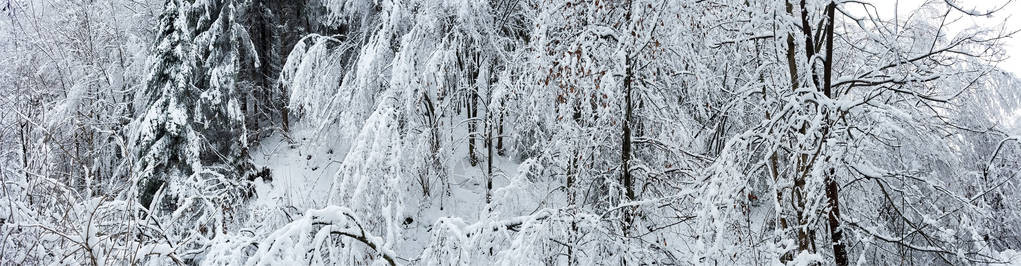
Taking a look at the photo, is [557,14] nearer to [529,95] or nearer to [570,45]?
[570,45]

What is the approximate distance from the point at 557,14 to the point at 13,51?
50.8ft

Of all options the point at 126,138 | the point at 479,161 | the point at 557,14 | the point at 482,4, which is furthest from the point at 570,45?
the point at 126,138

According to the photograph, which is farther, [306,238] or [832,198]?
[832,198]

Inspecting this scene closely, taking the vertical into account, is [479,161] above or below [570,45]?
below

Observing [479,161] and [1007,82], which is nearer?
[1007,82]

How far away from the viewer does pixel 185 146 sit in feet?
34.6

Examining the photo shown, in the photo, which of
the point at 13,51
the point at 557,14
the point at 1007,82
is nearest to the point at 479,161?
the point at 557,14

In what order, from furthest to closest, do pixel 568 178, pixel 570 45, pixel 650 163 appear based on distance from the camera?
pixel 650 163, pixel 568 178, pixel 570 45

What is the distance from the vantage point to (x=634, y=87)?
4.88 metres

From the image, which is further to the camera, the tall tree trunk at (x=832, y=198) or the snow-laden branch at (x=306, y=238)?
the tall tree trunk at (x=832, y=198)

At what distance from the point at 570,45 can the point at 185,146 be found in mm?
8954

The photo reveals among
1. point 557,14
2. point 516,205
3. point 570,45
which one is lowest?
point 516,205

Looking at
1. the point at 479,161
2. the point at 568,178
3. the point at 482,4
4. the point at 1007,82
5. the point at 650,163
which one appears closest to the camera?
the point at 568,178

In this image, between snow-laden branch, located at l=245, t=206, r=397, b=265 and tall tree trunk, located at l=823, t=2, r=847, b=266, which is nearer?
snow-laden branch, located at l=245, t=206, r=397, b=265
